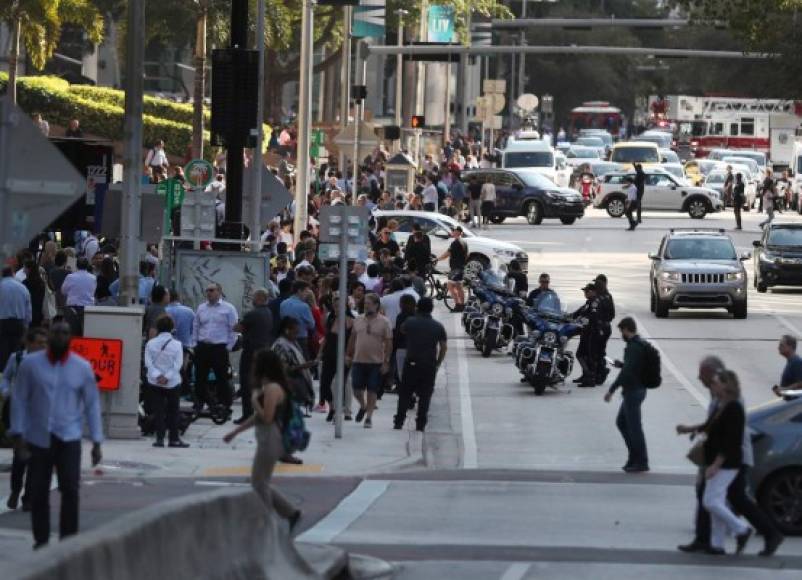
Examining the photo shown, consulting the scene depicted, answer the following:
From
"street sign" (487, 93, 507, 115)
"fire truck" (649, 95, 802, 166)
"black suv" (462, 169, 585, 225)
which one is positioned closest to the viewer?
"black suv" (462, 169, 585, 225)

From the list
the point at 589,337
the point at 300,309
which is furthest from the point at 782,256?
the point at 300,309

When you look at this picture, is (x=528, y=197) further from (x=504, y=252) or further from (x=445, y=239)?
(x=504, y=252)

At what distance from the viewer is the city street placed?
51.3 ft

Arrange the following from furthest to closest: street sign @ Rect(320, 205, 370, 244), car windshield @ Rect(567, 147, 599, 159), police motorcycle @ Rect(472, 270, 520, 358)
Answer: car windshield @ Rect(567, 147, 599, 159) < police motorcycle @ Rect(472, 270, 520, 358) < street sign @ Rect(320, 205, 370, 244)

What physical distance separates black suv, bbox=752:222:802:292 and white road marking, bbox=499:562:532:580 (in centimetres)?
2878

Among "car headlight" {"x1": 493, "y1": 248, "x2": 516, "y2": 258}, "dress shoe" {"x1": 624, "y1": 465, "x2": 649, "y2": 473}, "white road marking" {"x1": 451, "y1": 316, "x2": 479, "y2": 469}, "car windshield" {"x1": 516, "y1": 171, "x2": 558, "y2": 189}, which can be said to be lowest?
"white road marking" {"x1": 451, "y1": 316, "x2": 479, "y2": 469}

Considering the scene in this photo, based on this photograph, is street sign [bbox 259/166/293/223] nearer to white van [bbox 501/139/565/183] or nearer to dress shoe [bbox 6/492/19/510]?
dress shoe [bbox 6/492/19/510]

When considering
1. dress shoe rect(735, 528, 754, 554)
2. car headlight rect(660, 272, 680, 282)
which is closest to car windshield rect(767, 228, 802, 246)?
car headlight rect(660, 272, 680, 282)

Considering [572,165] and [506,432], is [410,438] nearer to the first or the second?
[506,432]

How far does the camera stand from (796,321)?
38.4 meters

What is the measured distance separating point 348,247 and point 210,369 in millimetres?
2125

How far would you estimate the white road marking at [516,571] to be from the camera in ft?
47.8

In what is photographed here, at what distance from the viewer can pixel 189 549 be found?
10859mm

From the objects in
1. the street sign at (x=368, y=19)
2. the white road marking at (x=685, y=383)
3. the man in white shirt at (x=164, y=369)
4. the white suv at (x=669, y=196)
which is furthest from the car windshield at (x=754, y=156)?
the man in white shirt at (x=164, y=369)
